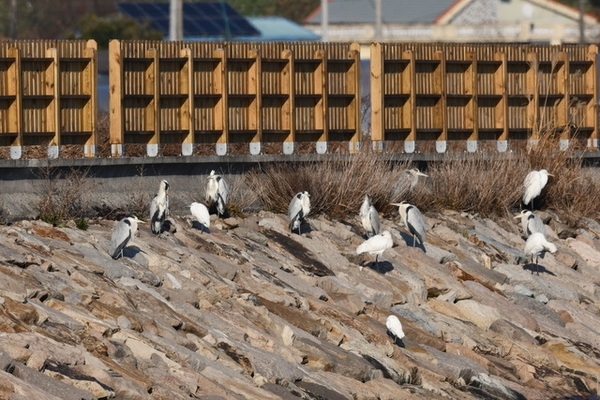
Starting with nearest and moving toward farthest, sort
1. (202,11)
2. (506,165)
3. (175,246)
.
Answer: (175,246) → (506,165) → (202,11)

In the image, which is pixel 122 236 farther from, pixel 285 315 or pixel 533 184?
pixel 533 184

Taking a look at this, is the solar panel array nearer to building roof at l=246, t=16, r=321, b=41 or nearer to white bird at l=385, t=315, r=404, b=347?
building roof at l=246, t=16, r=321, b=41

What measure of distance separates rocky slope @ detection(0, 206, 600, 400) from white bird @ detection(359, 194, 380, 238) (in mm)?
338

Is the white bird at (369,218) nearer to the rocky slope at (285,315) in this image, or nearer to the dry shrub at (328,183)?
the rocky slope at (285,315)

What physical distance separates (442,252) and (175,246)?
4188 mm

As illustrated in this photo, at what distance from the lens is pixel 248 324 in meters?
15.1

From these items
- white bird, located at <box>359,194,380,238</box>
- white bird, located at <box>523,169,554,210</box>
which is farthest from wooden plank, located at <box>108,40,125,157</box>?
white bird, located at <box>523,169,554,210</box>

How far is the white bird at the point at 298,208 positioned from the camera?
752 inches

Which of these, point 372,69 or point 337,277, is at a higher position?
point 372,69

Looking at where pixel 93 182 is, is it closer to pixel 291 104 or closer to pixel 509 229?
pixel 291 104

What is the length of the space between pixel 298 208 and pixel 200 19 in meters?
38.8

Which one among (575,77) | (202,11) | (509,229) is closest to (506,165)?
(509,229)

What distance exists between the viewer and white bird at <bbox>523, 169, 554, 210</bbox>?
22648 mm

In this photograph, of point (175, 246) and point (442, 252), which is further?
point (442, 252)
